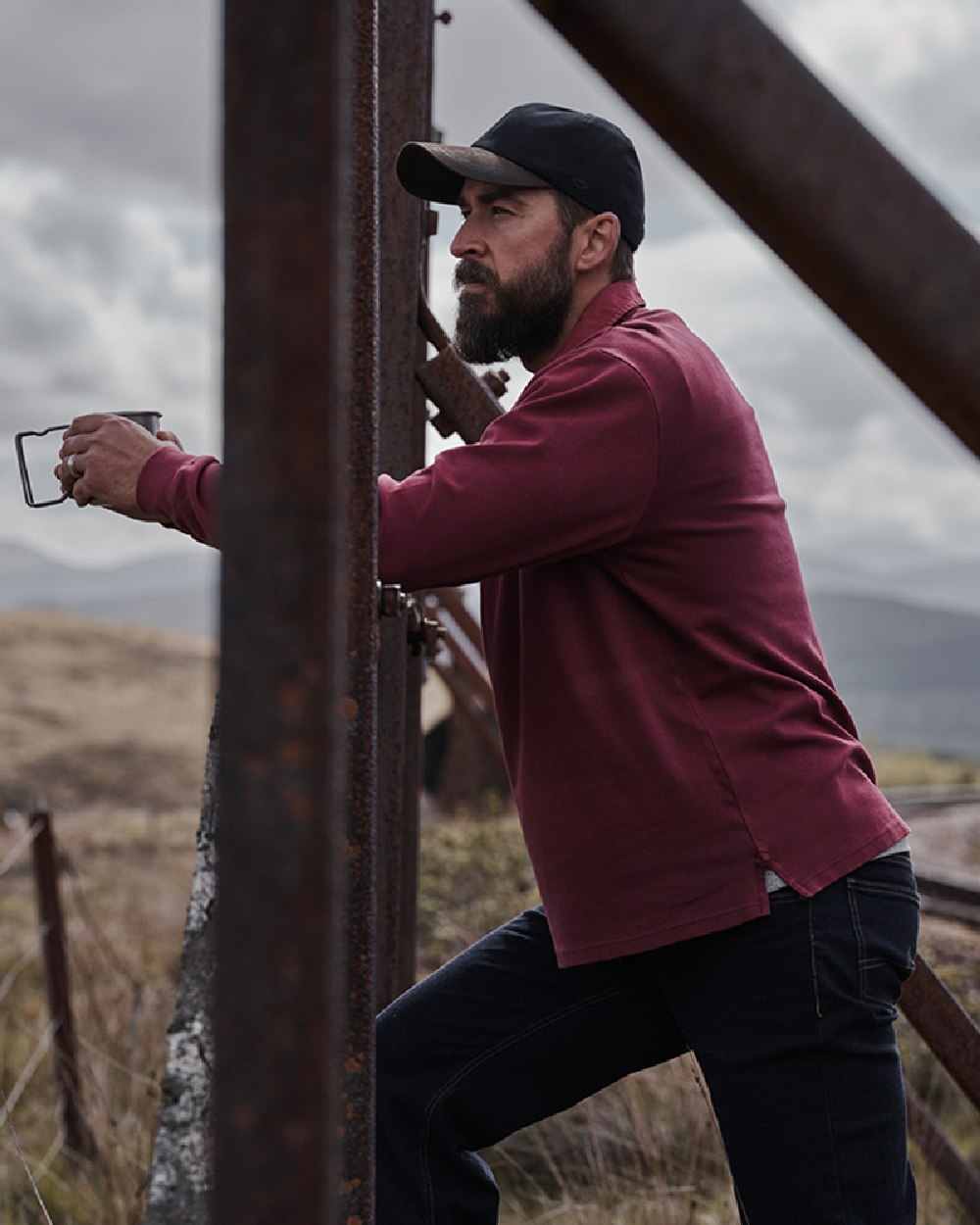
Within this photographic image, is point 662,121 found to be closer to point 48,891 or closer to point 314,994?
point 314,994

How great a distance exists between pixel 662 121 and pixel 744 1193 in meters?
1.58

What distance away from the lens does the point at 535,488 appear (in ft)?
6.00

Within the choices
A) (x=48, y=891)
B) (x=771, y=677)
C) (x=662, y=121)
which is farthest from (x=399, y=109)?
(x=48, y=891)

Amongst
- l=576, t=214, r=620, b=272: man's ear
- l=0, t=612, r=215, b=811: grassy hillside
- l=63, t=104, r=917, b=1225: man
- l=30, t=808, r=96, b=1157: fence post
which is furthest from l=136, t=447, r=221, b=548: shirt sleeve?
l=0, t=612, r=215, b=811: grassy hillside

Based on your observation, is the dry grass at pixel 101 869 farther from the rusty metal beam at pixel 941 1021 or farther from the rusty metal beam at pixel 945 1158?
the rusty metal beam at pixel 945 1158

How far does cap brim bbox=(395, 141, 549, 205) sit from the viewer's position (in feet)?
7.41

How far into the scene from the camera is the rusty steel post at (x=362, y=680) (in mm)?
1539

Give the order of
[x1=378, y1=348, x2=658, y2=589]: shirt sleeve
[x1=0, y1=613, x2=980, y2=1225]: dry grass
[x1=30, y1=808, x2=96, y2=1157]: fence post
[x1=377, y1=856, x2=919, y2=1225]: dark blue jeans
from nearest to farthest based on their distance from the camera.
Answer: [x1=378, y1=348, x2=658, y2=589]: shirt sleeve
[x1=377, y1=856, x2=919, y2=1225]: dark blue jeans
[x1=0, y1=613, x2=980, y2=1225]: dry grass
[x1=30, y1=808, x2=96, y2=1157]: fence post

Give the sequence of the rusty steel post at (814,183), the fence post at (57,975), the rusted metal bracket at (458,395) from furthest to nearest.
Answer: the fence post at (57,975) → the rusted metal bracket at (458,395) → the rusty steel post at (814,183)

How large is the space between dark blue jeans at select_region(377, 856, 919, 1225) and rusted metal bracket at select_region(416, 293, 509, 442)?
0.87 meters

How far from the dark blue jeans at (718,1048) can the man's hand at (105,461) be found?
0.90 m

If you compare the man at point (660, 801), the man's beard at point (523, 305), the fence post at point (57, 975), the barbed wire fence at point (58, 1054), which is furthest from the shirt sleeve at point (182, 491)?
the fence post at point (57, 975)

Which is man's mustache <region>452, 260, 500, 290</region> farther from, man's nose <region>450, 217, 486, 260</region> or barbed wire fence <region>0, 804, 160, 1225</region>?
barbed wire fence <region>0, 804, 160, 1225</region>

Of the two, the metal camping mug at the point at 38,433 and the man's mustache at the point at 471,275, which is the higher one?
the man's mustache at the point at 471,275
